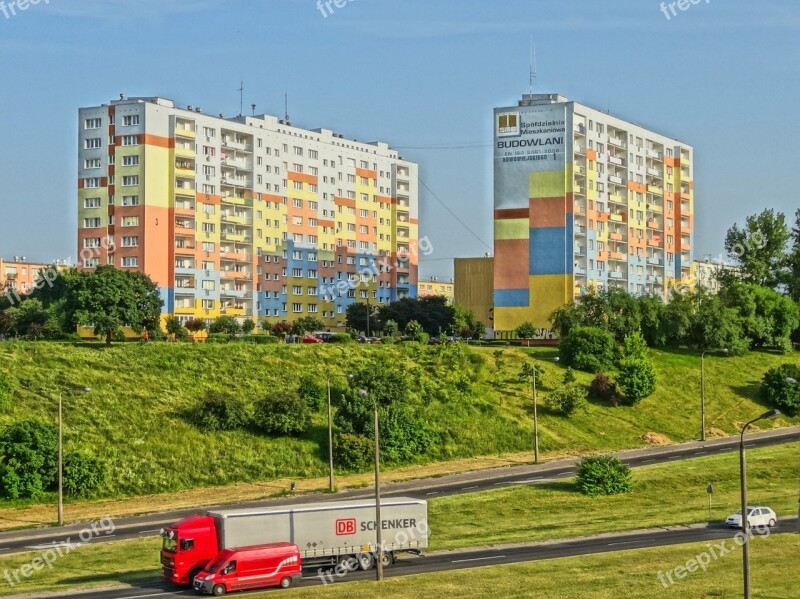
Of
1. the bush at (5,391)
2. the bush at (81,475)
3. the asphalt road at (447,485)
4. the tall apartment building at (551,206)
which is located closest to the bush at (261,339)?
the bush at (5,391)

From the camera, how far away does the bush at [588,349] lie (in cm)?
11812

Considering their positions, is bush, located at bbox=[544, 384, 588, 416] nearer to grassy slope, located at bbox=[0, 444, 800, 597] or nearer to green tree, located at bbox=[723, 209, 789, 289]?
grassy slope, located at bbox=[0, 444, 800, 597]

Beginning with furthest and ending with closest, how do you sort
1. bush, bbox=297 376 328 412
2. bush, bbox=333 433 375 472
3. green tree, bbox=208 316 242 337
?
green tree, bbox=208 316 242 337 < bush, bbox=297 376 328 412 < bush, bbox=333 433 375 472

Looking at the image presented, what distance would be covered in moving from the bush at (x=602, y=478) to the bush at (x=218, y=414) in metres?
28.8

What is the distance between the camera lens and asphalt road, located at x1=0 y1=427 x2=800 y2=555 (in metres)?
63.7

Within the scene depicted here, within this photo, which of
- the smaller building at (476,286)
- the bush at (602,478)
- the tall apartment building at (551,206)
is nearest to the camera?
the bush at (602,478)

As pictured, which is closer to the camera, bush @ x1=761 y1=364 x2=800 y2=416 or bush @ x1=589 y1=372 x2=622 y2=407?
bush @ x1=589 y1=372 x2=622 y2=407

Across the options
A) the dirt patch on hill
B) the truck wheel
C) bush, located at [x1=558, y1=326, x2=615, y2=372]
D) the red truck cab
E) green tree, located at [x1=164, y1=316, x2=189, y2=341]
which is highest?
green tree, located at [x1=164, y1=316, x2=189, y2=341]

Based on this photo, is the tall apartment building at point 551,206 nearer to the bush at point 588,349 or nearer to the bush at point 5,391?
the bush at point 588,349

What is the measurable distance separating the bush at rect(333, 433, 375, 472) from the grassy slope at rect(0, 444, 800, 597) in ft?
52.1

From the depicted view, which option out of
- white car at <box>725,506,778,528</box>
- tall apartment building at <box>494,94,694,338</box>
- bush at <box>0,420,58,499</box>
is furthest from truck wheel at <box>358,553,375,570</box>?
tall apartment building at <box>494,94,694,338</box>

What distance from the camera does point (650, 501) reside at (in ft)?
246

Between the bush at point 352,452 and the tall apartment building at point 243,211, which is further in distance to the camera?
the tall apartment building at point 243,211

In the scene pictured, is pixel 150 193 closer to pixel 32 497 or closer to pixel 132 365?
pixel 132 365
